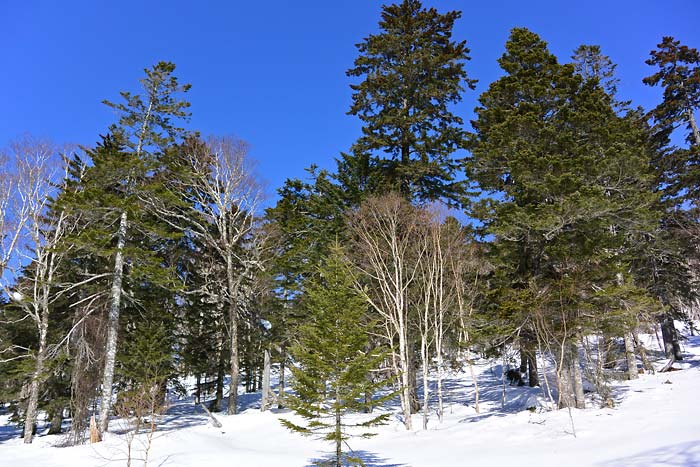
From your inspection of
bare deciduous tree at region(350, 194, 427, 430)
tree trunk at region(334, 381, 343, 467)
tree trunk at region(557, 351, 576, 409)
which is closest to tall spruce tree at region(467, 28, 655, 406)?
tree trunk at region(557, 351, 576, 409)

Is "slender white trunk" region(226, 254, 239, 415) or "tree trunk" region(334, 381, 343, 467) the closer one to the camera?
"tree trunk" region(334, 381, 343, 467)

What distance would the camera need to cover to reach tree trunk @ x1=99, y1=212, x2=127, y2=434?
15000mm

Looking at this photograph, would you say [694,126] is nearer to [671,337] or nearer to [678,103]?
[678,103]

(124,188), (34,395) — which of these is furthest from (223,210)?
(34,395)

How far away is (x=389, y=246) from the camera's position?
1750 centimetres

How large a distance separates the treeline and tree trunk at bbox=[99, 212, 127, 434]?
0.25 ft

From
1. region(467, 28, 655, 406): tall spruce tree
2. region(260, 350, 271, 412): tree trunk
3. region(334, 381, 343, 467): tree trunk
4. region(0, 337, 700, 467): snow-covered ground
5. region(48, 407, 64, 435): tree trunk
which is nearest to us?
region(0, 337, 700, 467): snow-covered ground

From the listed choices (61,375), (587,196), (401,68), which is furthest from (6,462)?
(401,68)

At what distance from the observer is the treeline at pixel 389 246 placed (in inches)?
512

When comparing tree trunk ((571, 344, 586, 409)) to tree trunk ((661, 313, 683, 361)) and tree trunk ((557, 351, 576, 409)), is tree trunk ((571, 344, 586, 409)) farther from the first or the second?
tree trunk ((661, 313, 683, 361))

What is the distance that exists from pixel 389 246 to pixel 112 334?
12.2m

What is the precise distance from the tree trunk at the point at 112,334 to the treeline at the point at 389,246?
8cm

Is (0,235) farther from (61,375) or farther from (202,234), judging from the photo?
(202,234)

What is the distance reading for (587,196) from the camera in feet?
41.2
